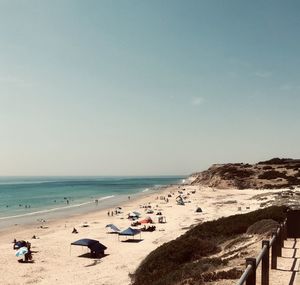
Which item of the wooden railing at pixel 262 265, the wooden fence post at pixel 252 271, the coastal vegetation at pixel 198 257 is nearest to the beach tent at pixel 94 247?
the coastal vegetation at pixel 198 257

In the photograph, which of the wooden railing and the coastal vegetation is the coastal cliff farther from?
the wooden railing

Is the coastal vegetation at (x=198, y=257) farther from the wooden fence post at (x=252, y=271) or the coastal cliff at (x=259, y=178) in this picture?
the coastal cliff at (x=259, y=178)

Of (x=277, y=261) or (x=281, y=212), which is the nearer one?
(x=277, y=261)

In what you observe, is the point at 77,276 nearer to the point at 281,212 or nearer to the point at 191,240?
the point at 191,240

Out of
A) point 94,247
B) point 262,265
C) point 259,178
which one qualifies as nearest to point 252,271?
point 262,265

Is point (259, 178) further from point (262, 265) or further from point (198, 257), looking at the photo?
point (262, 265)

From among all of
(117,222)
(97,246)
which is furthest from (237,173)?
(97,246)

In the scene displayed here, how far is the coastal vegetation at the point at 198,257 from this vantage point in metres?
12.7

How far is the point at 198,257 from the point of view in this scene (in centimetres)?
1736

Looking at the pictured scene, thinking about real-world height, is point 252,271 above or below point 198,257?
above

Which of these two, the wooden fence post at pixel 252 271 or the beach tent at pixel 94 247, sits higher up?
the wooden fence post at pixel 252 271

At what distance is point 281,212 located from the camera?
72.7 feet

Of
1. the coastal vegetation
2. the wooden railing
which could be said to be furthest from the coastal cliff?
the wooden railing

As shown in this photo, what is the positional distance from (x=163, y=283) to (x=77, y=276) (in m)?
10.4
